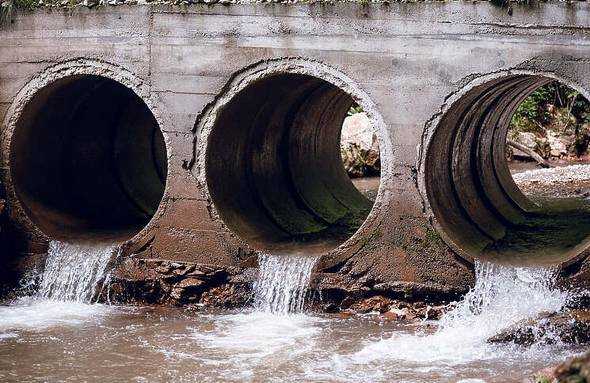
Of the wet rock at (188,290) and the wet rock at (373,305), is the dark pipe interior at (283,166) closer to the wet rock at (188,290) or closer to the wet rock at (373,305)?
the wet rock at (188,290)

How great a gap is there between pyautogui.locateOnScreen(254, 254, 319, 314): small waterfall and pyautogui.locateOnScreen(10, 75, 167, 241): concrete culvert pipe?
241cm

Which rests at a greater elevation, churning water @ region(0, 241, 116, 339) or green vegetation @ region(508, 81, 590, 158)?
green vegetation @ region(508, 81, 590, 158)

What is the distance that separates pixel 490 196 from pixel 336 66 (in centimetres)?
432

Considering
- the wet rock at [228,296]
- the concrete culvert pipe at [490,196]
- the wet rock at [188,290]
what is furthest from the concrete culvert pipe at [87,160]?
the concrete culvert pipe at [490,196]

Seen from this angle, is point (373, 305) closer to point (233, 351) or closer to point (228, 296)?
point (228, 296)

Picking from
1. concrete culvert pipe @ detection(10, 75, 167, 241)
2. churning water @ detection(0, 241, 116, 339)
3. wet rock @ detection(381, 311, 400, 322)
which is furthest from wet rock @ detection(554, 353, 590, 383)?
concrete culvert pipe @ detection(10, 75, 167, 241)

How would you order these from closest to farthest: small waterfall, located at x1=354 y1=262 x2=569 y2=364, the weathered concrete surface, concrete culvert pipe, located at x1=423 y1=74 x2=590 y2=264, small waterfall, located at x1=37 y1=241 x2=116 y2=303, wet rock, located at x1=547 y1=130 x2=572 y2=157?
small waterfall, located at x1=354 y1=262 x2=569 y2=364 < the weathered concrete surface < concrete culvert pipe, located at x1=423 y1=74 x2=590 y2=264 < small waterfall, located at x1=37 y1=241 x2=116 y2=303 < wet rock, located at x1=547 y1=130 x2=572 y2=157

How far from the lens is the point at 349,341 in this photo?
9875 millimetres

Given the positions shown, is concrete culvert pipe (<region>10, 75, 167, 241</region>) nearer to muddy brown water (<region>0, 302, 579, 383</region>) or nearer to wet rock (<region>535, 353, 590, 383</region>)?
muddy brown water (<region>0, 302, 579, 383</region>)

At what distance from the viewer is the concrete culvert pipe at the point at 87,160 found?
41.2ft

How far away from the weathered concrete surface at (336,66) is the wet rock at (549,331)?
704mm

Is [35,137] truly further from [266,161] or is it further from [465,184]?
[465,184]

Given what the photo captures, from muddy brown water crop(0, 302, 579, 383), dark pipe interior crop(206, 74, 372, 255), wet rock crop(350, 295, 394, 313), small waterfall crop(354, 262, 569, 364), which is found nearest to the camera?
muddy brown water crop(0, 302, 579, 383)

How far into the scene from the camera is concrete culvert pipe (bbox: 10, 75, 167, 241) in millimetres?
12562
